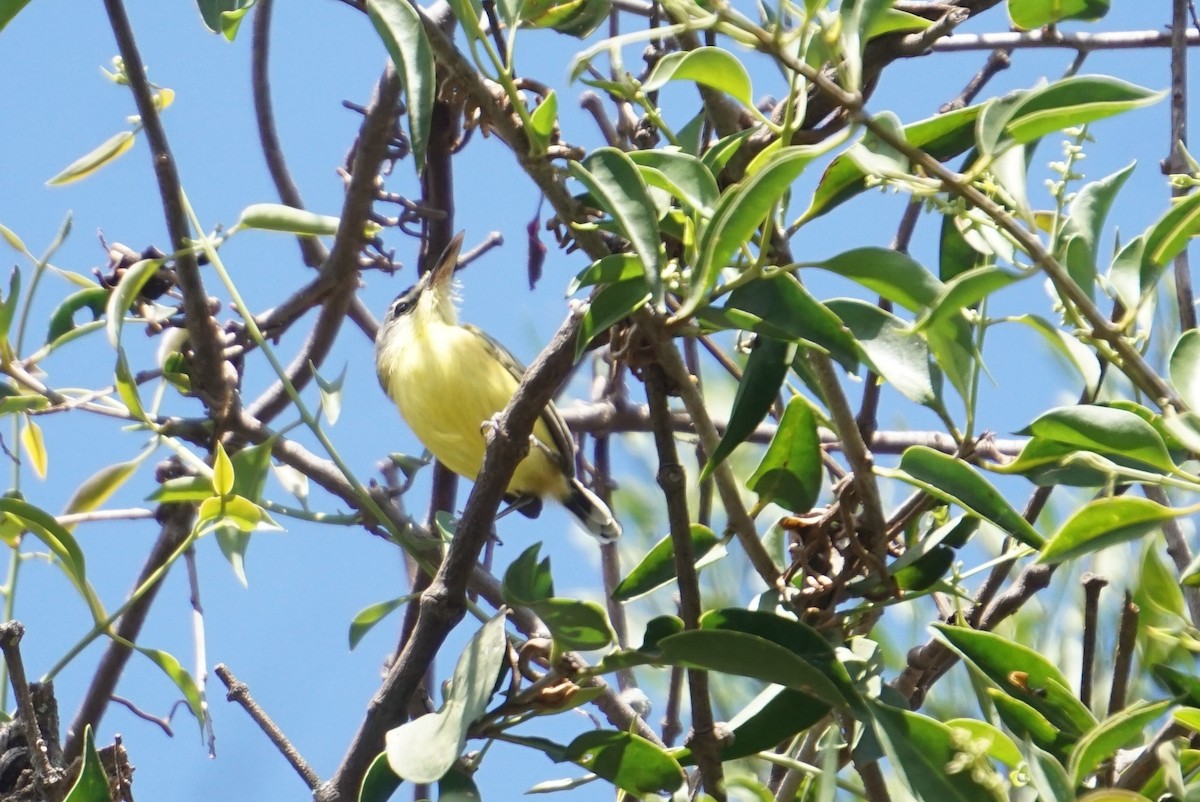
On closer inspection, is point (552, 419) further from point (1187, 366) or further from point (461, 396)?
point (1187, 366)

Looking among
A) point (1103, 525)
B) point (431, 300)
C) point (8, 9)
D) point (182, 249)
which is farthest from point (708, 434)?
point (431, 300)

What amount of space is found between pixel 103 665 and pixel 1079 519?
2517 millimetres

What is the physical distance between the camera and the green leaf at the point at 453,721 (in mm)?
1369

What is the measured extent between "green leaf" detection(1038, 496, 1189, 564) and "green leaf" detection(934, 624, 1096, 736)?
0.69 ft

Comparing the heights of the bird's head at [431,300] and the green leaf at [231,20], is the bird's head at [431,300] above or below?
above

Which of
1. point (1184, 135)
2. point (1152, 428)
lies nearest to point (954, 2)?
point (1184, 135)

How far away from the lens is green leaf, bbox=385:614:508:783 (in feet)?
4.49

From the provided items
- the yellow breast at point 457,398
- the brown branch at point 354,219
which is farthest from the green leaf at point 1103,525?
the yellow breast at point 457,398

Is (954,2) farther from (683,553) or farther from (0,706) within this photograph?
(0,706)

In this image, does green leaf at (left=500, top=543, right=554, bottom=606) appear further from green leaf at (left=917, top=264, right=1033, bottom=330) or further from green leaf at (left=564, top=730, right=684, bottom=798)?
green leaf at (left=917, top=264, right=1033, bottom=330)

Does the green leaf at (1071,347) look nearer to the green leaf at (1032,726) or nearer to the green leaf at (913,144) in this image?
the green leaf at (913,144)

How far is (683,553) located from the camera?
1504 millimetres

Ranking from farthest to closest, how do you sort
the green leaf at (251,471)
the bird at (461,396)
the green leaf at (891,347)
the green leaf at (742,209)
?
the bird at (461,396) < the green leaf at (251,471) < the green leaf at (891,347) < the green leaf at (742,209)

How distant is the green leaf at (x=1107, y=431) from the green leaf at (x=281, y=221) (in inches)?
52.6
